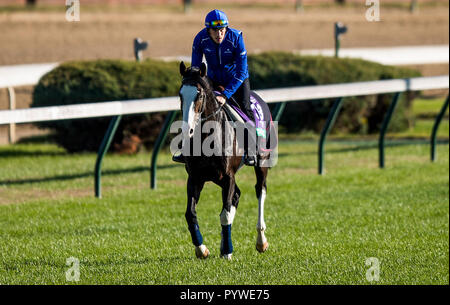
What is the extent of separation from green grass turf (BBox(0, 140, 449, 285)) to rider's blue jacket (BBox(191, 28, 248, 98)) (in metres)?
1.40

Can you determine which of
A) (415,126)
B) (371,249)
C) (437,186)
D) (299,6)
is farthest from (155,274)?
(299,6)

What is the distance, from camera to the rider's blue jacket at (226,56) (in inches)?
281

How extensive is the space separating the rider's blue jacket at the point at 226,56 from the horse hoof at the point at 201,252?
118cm

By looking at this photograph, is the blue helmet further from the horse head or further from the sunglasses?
the horse head

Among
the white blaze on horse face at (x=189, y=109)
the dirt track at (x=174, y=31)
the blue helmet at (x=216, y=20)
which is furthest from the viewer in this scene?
the dirt track at (x=174, y=31)

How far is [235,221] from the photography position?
886 centimetres

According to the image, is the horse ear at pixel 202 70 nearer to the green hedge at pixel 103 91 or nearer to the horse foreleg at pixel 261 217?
the horse foreleg at pixel 261 217

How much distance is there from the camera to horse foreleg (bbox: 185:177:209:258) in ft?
23.0

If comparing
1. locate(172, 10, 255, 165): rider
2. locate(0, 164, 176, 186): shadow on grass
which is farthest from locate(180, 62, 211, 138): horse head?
locate(0, 164, 176, 186): shadow on grass

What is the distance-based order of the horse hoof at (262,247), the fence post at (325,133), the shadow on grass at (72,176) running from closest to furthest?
the horse hoof at (262,247) < the shadow on grass at (72,176) < the fence post at (325,133)

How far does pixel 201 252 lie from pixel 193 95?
1.29 meters

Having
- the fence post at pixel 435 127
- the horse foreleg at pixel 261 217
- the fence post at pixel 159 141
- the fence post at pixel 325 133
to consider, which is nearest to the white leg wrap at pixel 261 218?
the horse foreleg at pixel 261 217

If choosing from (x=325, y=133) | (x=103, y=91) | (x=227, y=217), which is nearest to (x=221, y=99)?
(x=227, y=217)

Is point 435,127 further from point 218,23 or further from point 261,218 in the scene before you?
point 218,23
